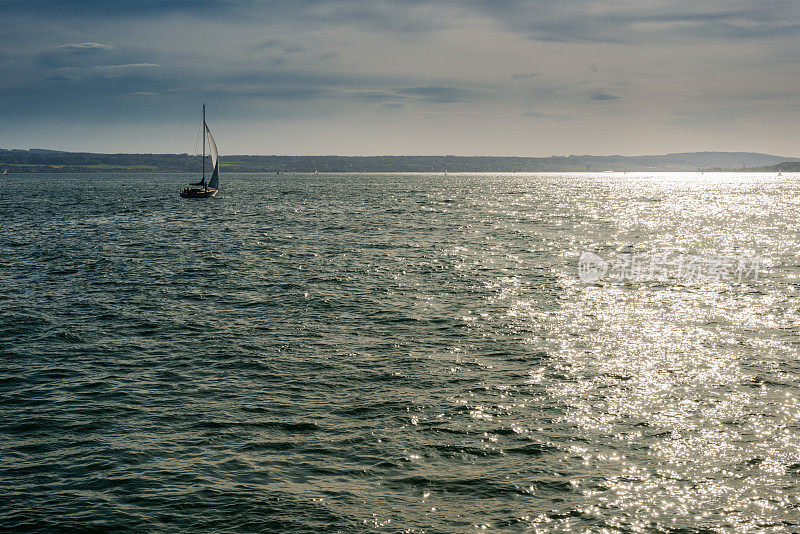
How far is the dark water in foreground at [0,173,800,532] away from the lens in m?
16.7

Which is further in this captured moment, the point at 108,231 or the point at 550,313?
the point at 108,231

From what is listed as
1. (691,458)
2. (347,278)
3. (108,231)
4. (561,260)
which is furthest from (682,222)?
(691,458)

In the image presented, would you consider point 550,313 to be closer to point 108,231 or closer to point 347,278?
point 347,278

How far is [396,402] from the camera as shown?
24.0 meters

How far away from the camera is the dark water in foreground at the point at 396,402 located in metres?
16.7

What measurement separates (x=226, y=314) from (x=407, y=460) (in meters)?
22.2

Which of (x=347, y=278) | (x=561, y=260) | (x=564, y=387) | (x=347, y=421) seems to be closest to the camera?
(x=347, y=421)

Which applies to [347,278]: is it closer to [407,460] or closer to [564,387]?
[564,387]

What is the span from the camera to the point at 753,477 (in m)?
18.1

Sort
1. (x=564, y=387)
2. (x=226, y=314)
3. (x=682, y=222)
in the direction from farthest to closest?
(x=682, y=222) < (x=226, y=314) < (x=564, y=387)

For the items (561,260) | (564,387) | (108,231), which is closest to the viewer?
(564,387)

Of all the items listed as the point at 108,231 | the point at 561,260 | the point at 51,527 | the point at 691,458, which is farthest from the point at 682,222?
the point at 51,527

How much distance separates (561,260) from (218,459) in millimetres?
51493

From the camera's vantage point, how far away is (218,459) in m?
19.2
